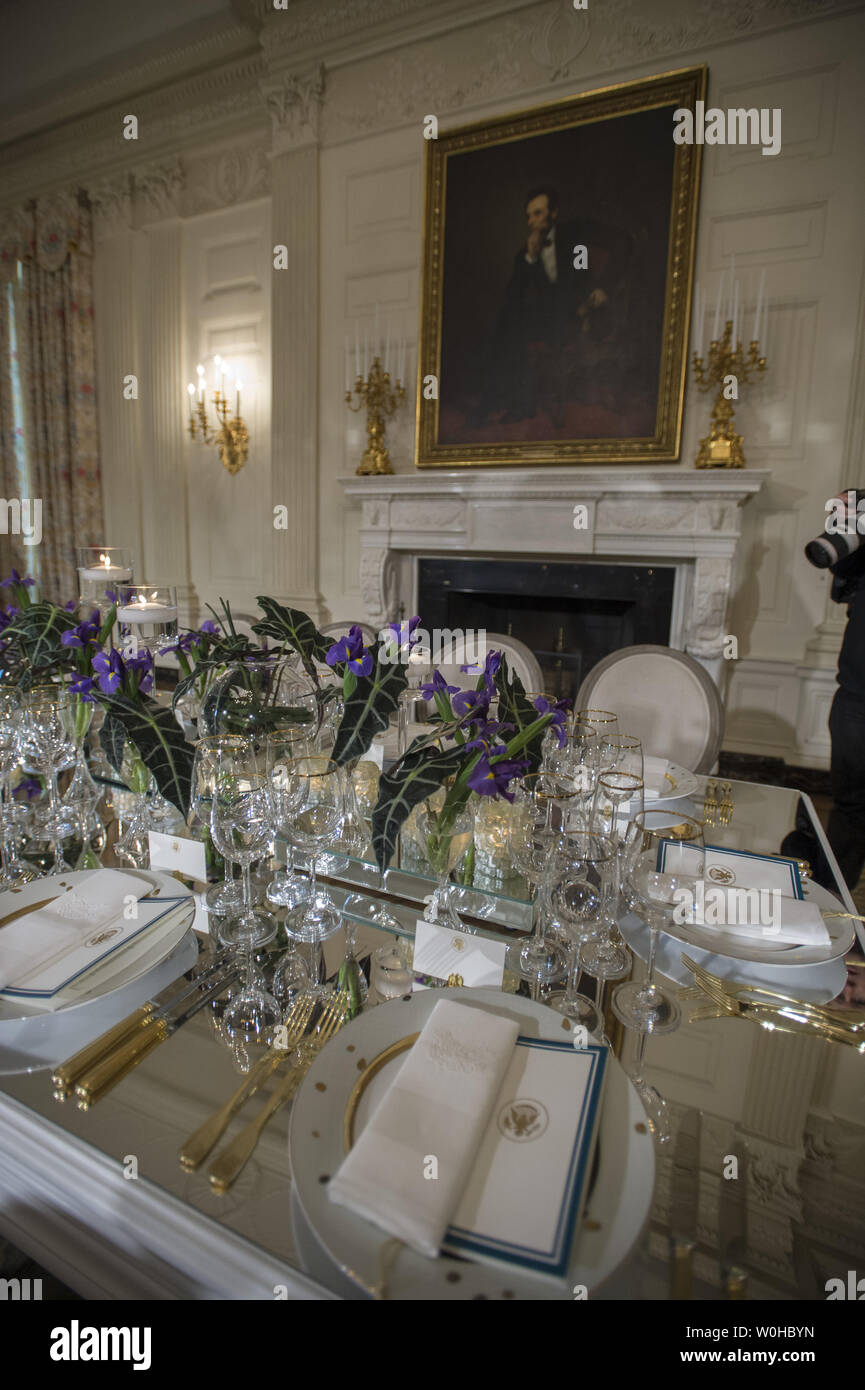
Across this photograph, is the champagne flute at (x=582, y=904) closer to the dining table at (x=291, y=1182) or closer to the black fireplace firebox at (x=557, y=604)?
the dining table at (x=291, y=1182)

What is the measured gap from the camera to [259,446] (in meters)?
3.96

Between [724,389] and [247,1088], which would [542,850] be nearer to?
[247,1088]

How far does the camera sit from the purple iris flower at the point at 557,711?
0.87 m

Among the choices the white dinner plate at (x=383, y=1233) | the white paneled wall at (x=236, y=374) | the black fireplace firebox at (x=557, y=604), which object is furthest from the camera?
the white paneled wall at (x=236, y=374)

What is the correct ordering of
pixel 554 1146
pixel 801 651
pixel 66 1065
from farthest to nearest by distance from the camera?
pixel 801 651
pixel 66 1065
pixel 554 1146

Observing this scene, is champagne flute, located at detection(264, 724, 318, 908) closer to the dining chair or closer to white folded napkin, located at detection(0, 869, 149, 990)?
white folded napkin, located at detection(0, 869, 149, 990)

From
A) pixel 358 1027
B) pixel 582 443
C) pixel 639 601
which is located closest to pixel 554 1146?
pixel 358 1027

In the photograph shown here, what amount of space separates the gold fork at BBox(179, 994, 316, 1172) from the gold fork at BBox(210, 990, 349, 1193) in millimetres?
12

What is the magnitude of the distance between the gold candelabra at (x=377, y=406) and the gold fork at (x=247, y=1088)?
3112 mm

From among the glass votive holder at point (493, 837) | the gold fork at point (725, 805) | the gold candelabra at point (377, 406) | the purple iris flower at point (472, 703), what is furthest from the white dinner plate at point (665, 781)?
the gold candelabra at point (377, 406)

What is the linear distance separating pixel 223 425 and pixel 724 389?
278 cm

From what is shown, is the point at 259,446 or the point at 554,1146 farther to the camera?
the point at 259,446
